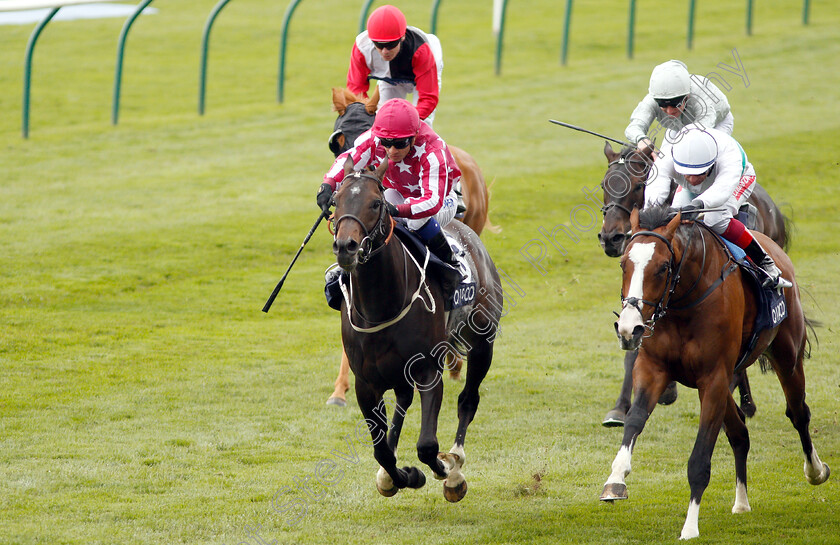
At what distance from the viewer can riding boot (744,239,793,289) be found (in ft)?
20.0

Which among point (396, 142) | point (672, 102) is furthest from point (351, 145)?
point (672, 102)

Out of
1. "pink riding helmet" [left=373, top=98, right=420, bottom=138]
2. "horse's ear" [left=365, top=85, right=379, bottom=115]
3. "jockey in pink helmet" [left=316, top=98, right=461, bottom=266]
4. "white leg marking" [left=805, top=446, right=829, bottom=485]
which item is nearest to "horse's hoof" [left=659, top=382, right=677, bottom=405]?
"white leg marking" [left=805, top=446, right=829, bottom=485]

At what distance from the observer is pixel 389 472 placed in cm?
592

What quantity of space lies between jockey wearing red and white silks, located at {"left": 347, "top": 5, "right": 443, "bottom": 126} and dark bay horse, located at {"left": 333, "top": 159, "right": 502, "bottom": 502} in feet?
5.59

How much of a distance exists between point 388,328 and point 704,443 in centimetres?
185

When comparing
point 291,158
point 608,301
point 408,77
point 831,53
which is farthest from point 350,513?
point 831,53

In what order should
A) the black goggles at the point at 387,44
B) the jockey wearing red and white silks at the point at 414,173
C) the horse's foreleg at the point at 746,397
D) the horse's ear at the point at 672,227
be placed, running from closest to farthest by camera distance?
the horse's ear at the point at 672,227
the jockey wearing red and white silks at the point at 414,173
the black goggles at the point at 387,44
the horse's foreleg at the point at 746,397

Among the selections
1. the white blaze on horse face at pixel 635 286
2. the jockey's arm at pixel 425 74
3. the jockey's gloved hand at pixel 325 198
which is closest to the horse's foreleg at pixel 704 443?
the white blaze on horse face at pixel 635 286

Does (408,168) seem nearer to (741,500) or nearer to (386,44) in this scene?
(386,44)

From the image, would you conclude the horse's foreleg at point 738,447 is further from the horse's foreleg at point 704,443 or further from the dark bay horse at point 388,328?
the dark bay horse at point 388,328

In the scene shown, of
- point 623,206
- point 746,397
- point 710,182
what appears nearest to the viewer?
point 710,182

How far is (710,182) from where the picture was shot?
20.4 feet

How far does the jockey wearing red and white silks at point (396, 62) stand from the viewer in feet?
23.8

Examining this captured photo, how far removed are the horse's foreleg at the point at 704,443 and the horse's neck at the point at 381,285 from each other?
1.77m
